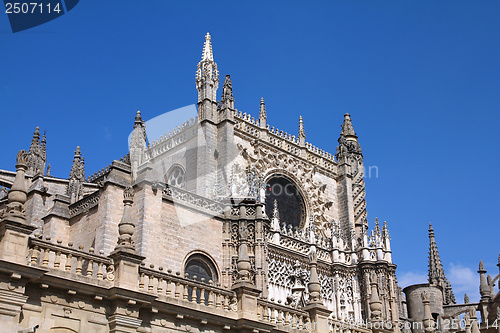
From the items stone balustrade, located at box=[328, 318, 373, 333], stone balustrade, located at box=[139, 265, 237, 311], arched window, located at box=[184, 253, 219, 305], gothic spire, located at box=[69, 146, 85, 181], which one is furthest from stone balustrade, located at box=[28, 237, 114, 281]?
gothic spire, located at box=[69, 146, 85, 181]

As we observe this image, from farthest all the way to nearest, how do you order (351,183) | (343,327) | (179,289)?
(351,183)
(343,327)
(179,289)

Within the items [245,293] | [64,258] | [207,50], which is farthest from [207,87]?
[64,258]

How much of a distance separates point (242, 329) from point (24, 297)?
589cm

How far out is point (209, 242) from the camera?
24797 mm

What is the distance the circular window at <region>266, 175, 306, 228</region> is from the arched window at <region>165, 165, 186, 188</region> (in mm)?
4820

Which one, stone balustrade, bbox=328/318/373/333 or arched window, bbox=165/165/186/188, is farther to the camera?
arched window, bbox=165/165/186/188

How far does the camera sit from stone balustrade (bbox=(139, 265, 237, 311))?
14766 millimetres

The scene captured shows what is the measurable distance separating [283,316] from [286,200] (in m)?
→ 17.6

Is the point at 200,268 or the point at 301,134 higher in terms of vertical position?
the point at 301,134

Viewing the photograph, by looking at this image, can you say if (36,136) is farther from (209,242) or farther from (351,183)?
(351,183)

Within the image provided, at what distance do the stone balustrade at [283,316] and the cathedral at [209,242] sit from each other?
0.04m

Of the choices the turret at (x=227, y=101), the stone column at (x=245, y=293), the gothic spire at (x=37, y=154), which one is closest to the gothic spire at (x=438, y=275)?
the turret at (x=227, y=101)

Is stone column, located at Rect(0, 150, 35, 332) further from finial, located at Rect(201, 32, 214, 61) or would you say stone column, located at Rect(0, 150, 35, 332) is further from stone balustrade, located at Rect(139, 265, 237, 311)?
finial, located at Rect(201, 32, 214, 61)

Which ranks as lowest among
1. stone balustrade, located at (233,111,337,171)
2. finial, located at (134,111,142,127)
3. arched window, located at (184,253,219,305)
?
arched window, located at (184,253,219,305)
